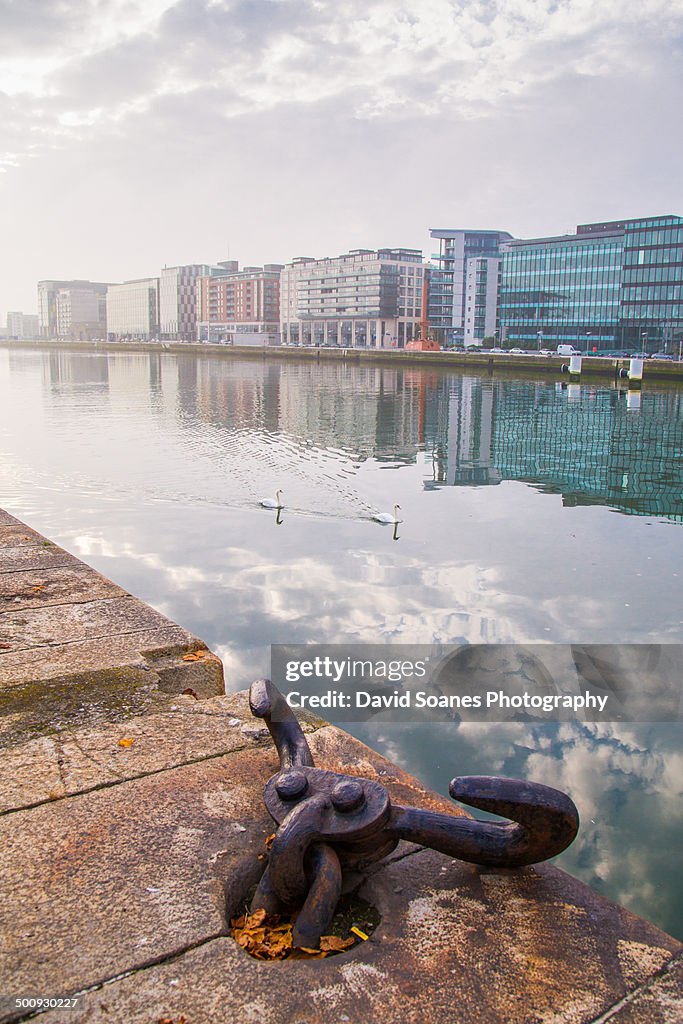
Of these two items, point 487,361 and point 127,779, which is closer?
point 127,779

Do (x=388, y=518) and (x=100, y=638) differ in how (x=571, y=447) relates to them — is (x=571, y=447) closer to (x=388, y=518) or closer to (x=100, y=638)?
(x=388, y=518)

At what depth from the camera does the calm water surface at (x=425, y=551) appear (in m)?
5.49

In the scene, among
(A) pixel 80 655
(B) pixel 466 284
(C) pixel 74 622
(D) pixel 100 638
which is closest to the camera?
(A) pixel 80 655

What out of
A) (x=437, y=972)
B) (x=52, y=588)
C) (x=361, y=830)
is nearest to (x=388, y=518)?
(x=52, y=588)

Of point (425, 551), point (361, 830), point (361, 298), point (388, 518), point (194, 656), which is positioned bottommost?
point (425, 551)

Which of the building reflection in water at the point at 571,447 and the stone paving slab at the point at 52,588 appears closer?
the stone paving slab at the point at 52,588

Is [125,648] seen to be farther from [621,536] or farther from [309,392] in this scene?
[309,392]

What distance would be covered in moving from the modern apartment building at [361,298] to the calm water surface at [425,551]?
472 ft

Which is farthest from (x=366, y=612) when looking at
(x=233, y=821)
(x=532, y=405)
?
(x=532, y=405)

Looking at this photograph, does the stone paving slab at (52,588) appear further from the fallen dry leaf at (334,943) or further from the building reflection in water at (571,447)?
the building reflection in water at (571,447)

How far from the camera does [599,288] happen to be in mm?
111375

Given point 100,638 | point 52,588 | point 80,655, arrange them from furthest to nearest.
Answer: point 52,588 < point 100,638 < point 80,655

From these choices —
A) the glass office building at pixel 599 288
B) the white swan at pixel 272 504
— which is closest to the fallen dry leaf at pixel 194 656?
the white swan at pixel 272 504

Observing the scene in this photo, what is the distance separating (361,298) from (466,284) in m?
39.6
